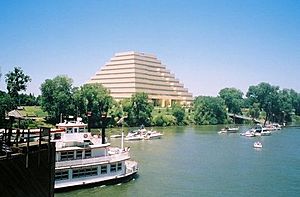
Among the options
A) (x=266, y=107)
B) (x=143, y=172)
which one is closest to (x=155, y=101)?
(x=266, y=107)

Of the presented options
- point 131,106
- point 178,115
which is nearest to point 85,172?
point 131,106

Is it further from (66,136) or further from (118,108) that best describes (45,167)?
(118,108)

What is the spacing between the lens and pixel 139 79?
16125 cm

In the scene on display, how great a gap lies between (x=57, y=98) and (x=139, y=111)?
30191 mm

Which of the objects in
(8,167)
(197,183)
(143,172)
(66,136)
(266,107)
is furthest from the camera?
(266,107)

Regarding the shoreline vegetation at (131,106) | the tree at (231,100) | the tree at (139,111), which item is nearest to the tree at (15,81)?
the shoreline vegetation at (131,106)

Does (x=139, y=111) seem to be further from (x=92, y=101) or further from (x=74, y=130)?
(x=74, y=130)

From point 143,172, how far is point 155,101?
4951 inches

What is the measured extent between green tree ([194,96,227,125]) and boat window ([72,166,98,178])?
102650 mm

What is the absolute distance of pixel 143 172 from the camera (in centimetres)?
4169

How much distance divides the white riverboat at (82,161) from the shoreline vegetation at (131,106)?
58.4 ft

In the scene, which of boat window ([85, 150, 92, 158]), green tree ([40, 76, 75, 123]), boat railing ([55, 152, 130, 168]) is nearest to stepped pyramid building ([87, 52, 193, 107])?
green tree ([40, 76, 75, 123])

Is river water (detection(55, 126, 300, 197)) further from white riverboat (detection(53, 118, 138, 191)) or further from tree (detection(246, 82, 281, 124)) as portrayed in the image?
tree (detection(246, 82, 281, 124))

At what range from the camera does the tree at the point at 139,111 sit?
379 feet
